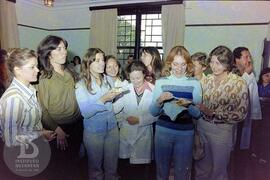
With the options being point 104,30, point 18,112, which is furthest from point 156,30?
point 18,112

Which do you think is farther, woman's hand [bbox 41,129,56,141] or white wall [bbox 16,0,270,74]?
woman's hand [bbox 41,129,56,141]

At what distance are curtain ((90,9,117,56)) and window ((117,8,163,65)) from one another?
2 cm

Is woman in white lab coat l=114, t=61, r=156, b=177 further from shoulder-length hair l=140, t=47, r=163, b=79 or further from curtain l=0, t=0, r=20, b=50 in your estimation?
curtain l=0, t=0, r=20, b=50

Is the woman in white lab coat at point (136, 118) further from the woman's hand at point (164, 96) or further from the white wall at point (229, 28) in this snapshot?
the white wall at point (229, 28)

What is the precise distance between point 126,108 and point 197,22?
1.09ft

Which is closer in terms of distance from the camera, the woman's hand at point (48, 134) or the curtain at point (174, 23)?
the curtain at point (174, 23)

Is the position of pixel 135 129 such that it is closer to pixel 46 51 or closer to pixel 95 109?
pixel 95 109

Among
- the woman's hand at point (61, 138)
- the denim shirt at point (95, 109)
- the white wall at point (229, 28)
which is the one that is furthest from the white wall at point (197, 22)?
the woman's hand at point (61, 138)

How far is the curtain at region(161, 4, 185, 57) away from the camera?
26.6 inches

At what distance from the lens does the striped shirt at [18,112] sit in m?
0.72

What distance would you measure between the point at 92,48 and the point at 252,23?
450mm

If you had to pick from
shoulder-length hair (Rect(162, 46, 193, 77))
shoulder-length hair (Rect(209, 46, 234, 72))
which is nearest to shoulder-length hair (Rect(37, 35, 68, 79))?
shoulder-length hair (Rect(162, 46, 193, 77))
